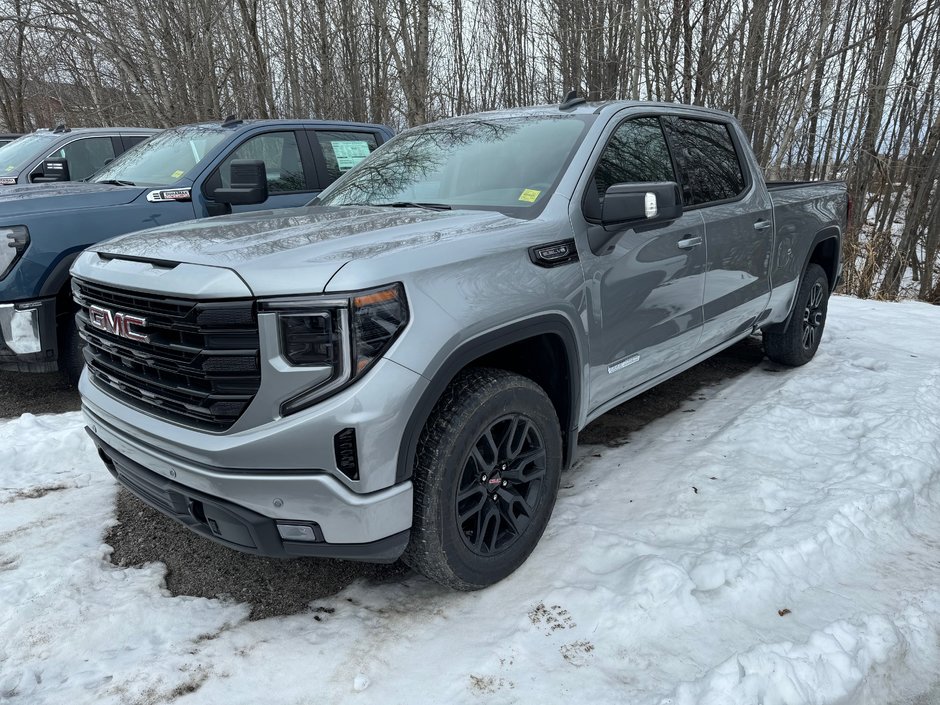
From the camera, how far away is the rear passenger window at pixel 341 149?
6.29 metres

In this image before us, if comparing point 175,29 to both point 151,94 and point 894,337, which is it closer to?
point 151,94

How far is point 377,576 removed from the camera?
2.73m

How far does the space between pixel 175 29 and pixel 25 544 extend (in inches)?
578

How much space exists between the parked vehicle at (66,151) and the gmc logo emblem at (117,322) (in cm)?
572

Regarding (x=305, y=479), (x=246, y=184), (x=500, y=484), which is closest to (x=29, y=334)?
(x=246, y=184)

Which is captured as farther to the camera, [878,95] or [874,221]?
[874,221]

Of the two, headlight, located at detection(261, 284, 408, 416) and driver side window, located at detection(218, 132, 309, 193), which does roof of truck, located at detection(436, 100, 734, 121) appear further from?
driver side window, located at detection(218, 132, 309, 193)

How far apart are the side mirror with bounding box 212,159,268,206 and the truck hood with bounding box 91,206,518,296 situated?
108 centimetres

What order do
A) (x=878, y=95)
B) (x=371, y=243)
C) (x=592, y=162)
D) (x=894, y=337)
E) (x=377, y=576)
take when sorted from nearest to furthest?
(x=371, y=243)
(x=377, y=576)
(x=592, y=162)
(x=894, y=337)
(x=878, y=95)

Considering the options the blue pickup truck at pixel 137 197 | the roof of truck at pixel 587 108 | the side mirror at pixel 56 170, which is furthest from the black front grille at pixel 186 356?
the side mirror at pixel 56 170

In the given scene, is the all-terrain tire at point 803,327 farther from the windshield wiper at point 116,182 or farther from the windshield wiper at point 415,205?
the windshield wiper at point 116,182

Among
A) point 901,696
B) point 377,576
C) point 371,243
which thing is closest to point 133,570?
point 377,576

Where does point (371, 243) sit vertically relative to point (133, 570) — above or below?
above

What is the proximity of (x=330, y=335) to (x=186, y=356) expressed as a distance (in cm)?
53
